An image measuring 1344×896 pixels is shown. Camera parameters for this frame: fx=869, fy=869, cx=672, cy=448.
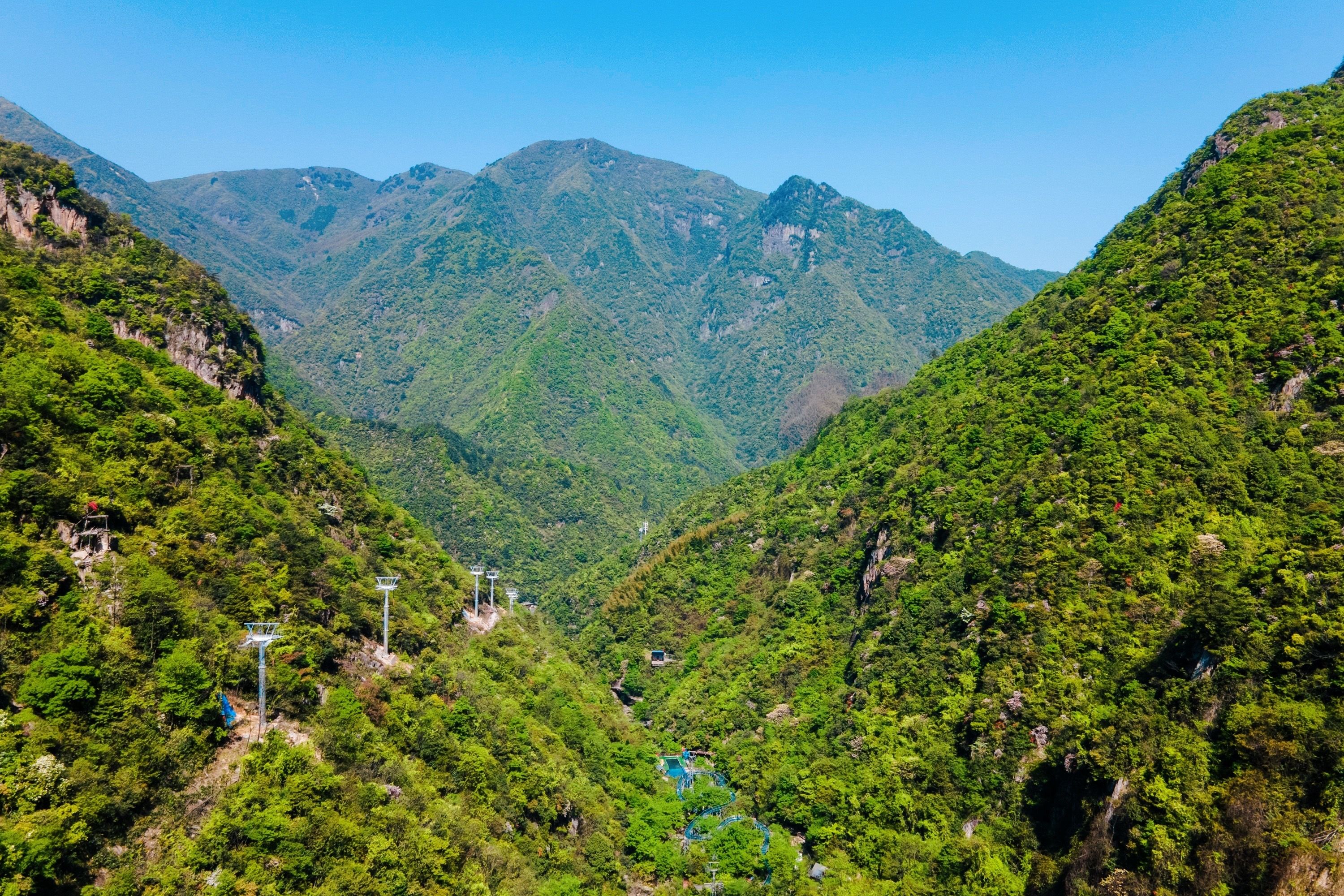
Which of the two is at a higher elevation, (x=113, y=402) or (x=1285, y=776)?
(x=113, y=402)

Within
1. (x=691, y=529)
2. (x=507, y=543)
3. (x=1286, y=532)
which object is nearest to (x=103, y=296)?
(x=1286, y=532)

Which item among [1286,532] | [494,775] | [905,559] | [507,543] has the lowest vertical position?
[507,543]

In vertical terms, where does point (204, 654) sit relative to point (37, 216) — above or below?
below

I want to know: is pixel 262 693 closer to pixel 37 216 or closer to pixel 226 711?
pixel 226 711

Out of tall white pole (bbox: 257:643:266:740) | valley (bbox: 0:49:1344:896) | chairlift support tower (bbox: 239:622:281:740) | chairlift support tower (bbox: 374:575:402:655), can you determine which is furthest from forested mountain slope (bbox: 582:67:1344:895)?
chairlift support tower (bbox: 239:622:281:740)

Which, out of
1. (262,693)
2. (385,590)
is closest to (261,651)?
(262,693)

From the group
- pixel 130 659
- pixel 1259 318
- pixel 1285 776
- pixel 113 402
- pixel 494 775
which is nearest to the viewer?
pixel 130 659

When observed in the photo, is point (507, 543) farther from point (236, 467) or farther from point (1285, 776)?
point (1285, 776)
